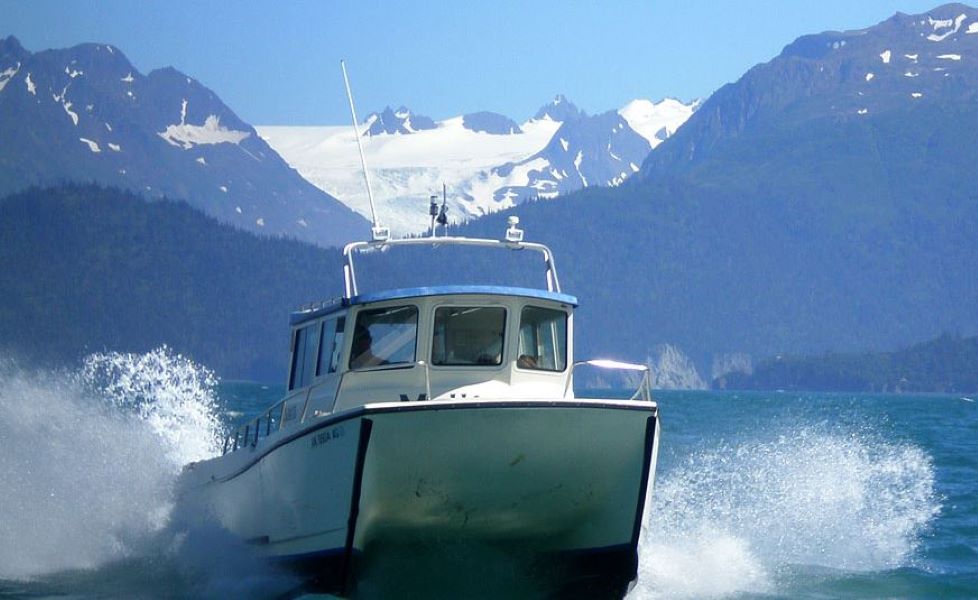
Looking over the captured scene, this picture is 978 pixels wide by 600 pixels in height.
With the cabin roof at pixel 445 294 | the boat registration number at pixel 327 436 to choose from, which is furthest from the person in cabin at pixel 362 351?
the boat registration number at pixel 327 436

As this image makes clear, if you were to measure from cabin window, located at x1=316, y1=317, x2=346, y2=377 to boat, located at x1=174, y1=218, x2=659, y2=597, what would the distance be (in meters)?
0.03

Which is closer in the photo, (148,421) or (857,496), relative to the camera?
(857,496)

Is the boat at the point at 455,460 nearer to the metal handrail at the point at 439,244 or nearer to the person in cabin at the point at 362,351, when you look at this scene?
the person in cabin at the point at 362,351

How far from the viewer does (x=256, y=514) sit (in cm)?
2066

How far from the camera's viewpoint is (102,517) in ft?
87.6

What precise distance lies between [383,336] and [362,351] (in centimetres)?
32

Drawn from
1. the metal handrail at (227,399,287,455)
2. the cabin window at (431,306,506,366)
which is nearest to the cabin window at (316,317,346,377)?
the metal handrail at (227,399,287,455)

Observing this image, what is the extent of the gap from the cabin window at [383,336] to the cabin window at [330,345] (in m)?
0.29

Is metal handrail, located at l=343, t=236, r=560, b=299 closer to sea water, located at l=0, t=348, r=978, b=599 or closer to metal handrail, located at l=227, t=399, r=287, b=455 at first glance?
metal handrail, located at l=227, t=399, r=287, b=455

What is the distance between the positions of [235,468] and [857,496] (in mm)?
15459

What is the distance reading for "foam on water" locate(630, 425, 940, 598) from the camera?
76.3 feet

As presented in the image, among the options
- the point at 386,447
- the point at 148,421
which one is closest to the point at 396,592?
the point at 386,447

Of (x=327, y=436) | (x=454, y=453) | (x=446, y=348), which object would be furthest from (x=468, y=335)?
(x=327, y=436)

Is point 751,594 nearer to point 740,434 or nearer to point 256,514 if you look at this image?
point 256,514
